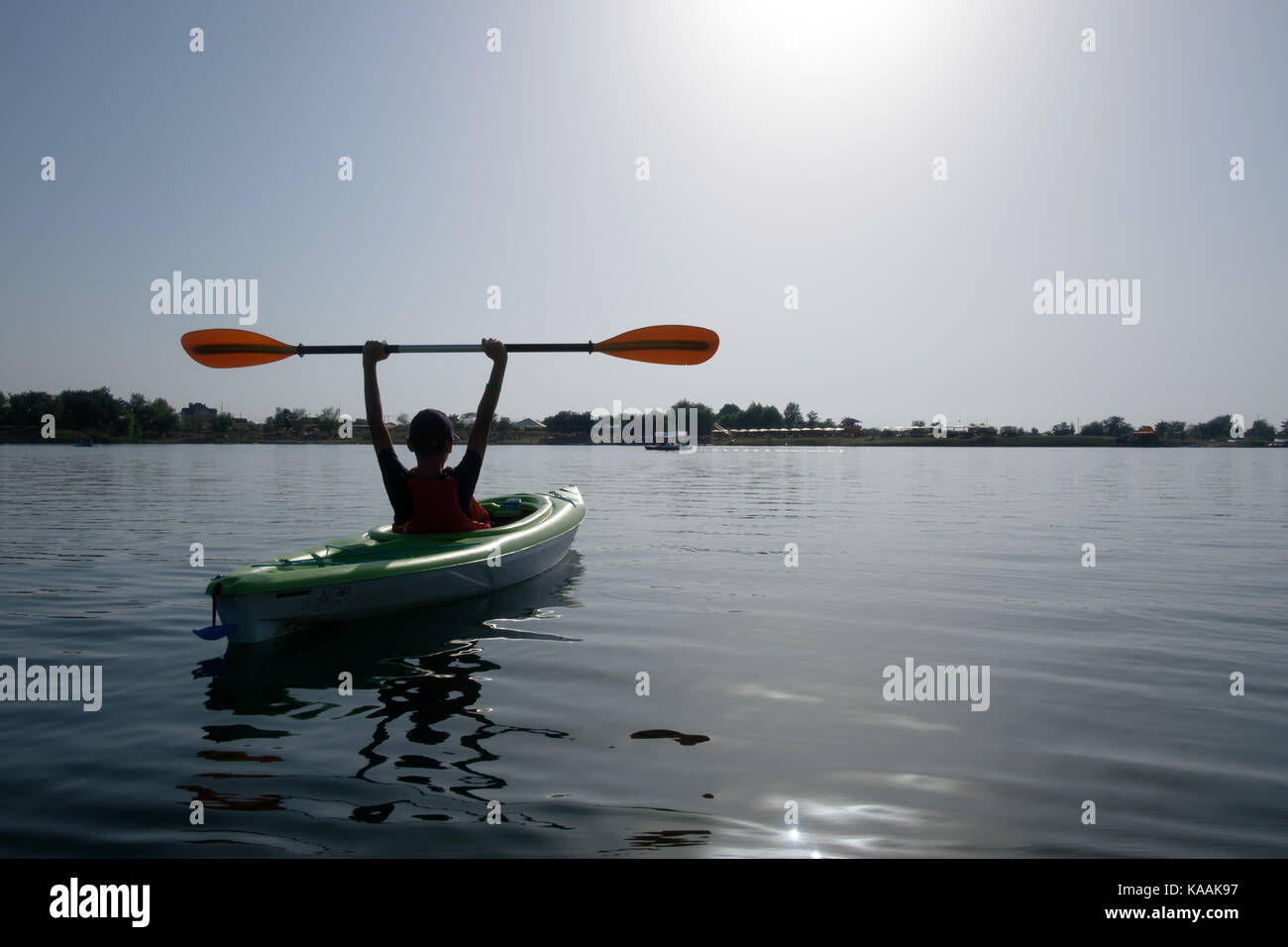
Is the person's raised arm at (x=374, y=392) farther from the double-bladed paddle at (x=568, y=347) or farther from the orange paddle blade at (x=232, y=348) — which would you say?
the orange paddle blade at (x=232, y=348)

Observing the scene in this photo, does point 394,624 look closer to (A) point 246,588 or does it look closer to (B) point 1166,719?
(A) point 246,588

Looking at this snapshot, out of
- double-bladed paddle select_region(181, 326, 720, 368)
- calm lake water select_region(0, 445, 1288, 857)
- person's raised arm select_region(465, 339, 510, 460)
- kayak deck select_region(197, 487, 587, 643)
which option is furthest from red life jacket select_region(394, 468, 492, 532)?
double-bladed paddle select_region(181, 326, 720, 368)

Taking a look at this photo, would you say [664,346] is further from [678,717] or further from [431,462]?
[678,717]

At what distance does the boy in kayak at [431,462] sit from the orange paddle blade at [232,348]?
1941 mm

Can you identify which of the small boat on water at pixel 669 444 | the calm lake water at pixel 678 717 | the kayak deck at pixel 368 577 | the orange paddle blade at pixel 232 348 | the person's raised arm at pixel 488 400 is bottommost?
the calm lake water at pixel 678 717

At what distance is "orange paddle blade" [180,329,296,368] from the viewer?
31.8 ft

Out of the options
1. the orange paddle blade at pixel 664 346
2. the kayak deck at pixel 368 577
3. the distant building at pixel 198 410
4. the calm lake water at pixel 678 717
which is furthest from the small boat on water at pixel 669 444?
the distant building at pixel 198 410

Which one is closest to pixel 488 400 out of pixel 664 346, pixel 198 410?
pixel 664 346

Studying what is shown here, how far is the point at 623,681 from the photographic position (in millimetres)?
6035

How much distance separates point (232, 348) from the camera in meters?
9.84

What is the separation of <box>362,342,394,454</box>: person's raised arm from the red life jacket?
1.65ft

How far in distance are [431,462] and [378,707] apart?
327 cm

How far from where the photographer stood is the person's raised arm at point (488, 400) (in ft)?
25.7

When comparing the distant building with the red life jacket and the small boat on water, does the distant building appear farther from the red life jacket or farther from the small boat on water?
the red life jacket
